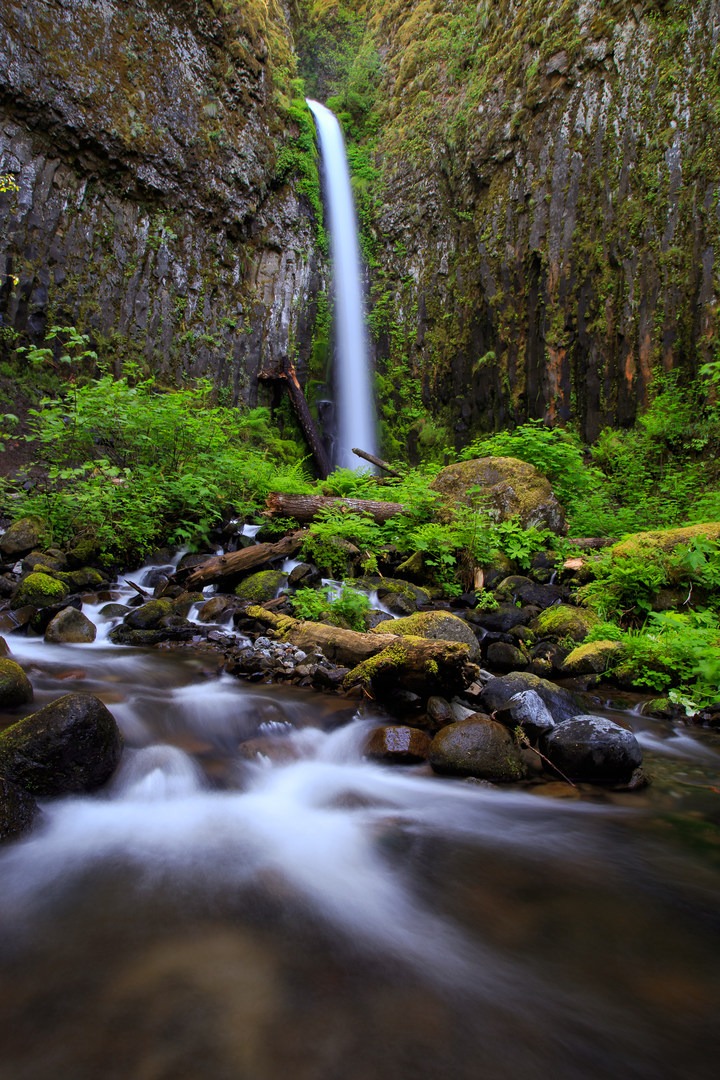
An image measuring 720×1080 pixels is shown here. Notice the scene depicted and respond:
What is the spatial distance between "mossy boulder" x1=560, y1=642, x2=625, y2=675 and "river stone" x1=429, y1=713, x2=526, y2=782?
1.87 m

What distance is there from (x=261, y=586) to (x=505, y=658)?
306cm

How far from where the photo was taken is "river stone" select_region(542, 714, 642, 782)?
3.14 m

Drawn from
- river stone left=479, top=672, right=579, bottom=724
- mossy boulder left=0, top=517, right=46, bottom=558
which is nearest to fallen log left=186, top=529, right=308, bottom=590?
mossy boulder left=0, top=517, right=46, bottom=558

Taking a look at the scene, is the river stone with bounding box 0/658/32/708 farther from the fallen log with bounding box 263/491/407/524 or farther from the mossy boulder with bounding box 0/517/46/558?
the fallen log with bounding box 263/491/407/524

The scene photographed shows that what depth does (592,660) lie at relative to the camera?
4.92m

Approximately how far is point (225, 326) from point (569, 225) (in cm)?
960

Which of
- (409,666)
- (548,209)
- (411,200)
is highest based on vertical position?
(411,200)

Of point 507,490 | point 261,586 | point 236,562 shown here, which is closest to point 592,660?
point 507,490

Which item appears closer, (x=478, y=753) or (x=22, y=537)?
(x=478, y=753)

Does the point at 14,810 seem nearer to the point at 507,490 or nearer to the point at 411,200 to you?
the point at 507,490

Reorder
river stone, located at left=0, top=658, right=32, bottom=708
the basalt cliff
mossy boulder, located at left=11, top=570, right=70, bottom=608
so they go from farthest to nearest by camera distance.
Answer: the basalt cliff < mossy boulder, located at left=11, top=570, right=70, bottom=608 < river stone, located at left=0, top=658, right=32, bottom=708

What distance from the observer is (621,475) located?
10.9m

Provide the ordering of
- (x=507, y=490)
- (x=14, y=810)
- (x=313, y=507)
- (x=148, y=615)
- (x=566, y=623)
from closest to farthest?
1. (x=14, y=810)
2. (x=566, y=623)
3. (x=148, y=615)
4. (x=507, y=490)
5. (x=313, y=507)

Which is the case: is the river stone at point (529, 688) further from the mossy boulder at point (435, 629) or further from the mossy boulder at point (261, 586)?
the mossy boulder at point (261, 586)
